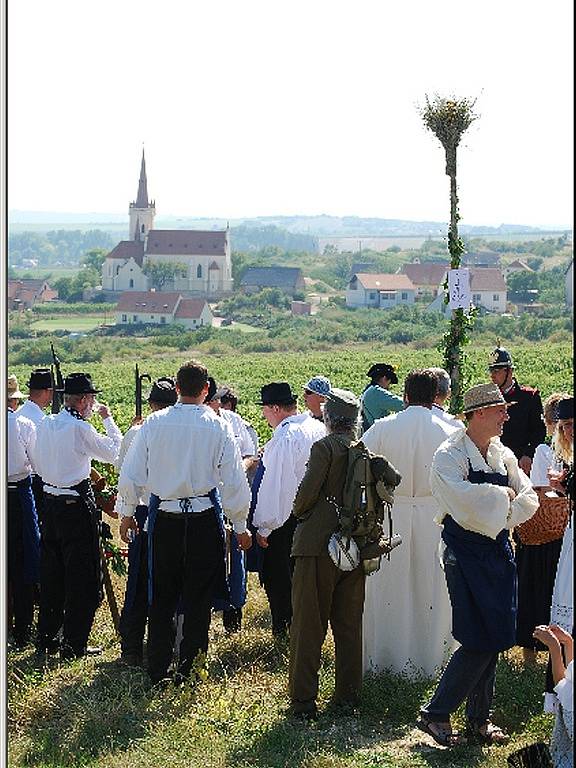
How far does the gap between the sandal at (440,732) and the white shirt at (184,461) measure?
164 centimetres

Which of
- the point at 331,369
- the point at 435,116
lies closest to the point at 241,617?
the point at 435,116

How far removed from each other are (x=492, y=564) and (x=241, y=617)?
308cm

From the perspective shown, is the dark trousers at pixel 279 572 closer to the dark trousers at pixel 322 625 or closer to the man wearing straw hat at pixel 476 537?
the dark trousers at pixel 322 625

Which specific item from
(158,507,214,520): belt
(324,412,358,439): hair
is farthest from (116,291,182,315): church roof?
(324,412,358,439): hair

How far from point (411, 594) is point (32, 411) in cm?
282

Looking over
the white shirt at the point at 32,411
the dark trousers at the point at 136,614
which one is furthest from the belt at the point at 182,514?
the white shirt at the point at 32,411

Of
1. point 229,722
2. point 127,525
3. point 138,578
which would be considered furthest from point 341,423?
point 138,578

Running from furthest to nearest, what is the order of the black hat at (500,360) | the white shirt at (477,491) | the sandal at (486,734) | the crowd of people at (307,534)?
the black hat at (500,360)
the sandal at (486,734)
the crowd of people at (307,534)
the white shirt at (477,491)

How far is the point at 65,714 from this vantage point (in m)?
6.24

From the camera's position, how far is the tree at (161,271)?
13800 centimetres

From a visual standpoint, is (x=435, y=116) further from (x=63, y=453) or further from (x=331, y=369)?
(x=331, y=369)

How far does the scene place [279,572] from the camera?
7.80 meters

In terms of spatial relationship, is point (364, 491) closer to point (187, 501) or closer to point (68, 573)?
point (187, 501)

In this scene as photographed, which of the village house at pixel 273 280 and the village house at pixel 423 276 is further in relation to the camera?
the village house at pixel 273 280
